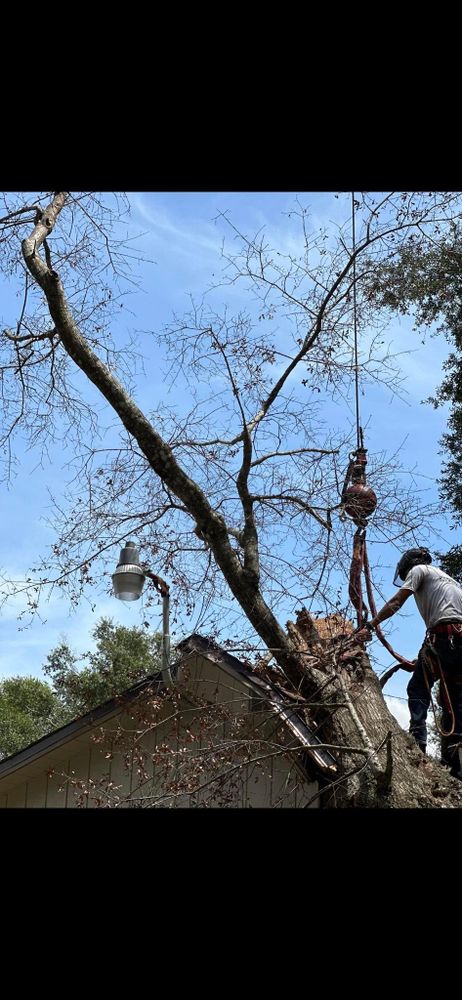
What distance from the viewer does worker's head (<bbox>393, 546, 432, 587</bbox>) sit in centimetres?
711

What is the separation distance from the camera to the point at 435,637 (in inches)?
275

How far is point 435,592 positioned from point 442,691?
0.68 meters

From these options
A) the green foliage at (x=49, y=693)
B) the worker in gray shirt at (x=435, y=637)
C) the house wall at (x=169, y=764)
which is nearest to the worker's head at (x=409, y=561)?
the worker in gray shirt at (x=435, y=637)

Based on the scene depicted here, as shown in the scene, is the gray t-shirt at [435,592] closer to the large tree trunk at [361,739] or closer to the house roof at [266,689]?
the large tree trunk at [361,739]

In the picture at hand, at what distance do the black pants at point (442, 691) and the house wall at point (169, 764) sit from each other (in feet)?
2.94

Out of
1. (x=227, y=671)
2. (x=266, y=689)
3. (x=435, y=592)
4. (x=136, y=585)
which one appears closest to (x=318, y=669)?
(x=266, y=689)

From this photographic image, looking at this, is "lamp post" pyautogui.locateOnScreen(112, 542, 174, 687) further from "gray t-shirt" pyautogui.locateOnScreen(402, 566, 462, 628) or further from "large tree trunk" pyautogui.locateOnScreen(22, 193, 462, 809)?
"gray t-shirt" pyautogui.locateOnScreen(402, 566, 462, 628)

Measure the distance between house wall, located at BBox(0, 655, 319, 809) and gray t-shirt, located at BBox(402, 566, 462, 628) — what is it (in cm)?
133

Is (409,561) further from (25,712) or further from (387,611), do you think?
(25,712)
